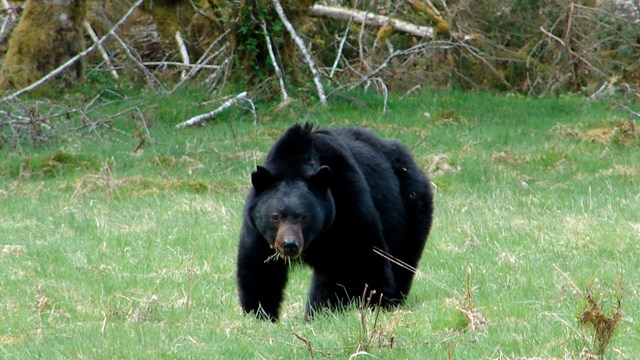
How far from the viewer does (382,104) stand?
19.0 metres

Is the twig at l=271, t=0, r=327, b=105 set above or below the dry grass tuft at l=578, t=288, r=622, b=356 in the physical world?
below

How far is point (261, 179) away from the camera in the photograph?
685 cm

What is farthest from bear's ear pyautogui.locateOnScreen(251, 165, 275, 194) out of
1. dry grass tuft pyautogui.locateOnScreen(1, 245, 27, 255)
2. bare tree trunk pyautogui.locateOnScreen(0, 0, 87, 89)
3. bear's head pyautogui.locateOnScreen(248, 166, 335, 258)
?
bare tree trunk pyautogui.locateOnScreen(0, 0, 87, 89)

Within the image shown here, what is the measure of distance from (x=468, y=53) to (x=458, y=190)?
900 centimetres

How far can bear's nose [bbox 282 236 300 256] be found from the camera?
6492 mm

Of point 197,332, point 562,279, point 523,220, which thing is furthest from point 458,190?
point 197,332

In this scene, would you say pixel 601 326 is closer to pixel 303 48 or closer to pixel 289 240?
pixel 289 240

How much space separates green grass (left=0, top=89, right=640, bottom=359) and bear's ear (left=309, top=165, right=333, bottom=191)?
823 mm

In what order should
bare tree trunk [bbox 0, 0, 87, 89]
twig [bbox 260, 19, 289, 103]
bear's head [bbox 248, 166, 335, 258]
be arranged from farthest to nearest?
bare tree trunk [bbox 0, 0, 87, 89]
twig [bbox 260, 19, 289, 103]
bear's head [bbox 248, 166, 335, 258]

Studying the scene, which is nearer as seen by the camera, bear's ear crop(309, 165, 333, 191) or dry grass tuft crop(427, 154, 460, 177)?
bear's ear crop(309, 165, 333, 191)

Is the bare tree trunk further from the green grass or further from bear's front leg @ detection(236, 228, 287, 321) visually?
bear's front leg @ detection(236, 228, 287, 321)

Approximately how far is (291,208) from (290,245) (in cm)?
29

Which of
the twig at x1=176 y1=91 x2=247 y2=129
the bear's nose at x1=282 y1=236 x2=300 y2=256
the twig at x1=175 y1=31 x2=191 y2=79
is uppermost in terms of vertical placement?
the bear's nose at x1=282 y1=236 x2=300 y2=256

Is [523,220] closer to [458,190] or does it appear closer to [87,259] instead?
[458,190]
